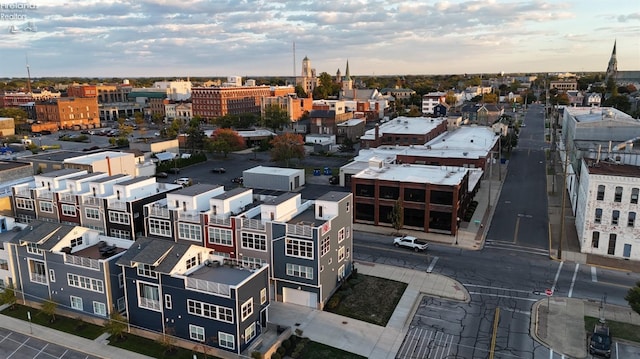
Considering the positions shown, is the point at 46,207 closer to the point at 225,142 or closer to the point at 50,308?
the point at 50,308

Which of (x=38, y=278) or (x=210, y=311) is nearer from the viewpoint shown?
(x=210, y=311)

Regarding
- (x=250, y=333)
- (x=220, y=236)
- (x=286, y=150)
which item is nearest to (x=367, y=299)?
(x=250, y=333)

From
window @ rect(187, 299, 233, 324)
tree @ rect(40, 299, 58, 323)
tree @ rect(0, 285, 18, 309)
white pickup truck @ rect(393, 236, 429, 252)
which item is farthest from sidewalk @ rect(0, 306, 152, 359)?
white pickup truck @ rect(393, 236, 429, 252)

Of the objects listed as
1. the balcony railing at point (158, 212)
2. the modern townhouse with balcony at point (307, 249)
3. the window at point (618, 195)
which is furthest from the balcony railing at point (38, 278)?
the window at point (618, 195)

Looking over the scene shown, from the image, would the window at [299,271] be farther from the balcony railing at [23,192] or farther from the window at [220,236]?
the balcony railing at [23,192]

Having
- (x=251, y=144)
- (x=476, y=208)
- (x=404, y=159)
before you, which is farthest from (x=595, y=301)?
(x=251, y=144)

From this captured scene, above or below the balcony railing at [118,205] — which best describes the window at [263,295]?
below
